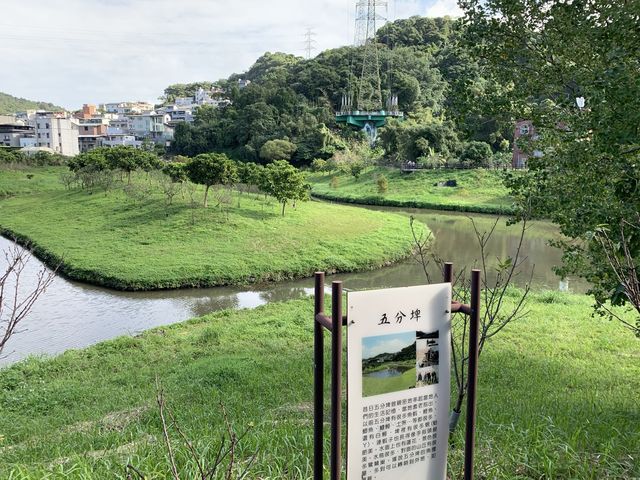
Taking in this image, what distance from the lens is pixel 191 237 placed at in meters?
20.0

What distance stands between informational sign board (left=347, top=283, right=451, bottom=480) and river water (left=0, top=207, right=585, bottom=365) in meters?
8.25

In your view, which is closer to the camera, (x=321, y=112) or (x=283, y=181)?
(x=283, y=181)

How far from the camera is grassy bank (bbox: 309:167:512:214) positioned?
33.8 m

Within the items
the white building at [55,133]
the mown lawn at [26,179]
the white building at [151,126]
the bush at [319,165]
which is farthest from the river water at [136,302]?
the white building at [151,126]

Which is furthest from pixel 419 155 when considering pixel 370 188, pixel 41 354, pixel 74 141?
→ pixel 74 141

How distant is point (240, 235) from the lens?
20516mm

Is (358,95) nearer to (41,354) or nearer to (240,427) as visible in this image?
(41,354)

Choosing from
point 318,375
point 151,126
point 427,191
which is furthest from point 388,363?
point 151,126

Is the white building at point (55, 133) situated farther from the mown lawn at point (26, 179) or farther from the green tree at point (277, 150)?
the green tree at point (277, 150)

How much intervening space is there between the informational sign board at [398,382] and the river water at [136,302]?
27.1 feet

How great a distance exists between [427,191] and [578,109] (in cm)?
3327

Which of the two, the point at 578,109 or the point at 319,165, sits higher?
the point at 578,109

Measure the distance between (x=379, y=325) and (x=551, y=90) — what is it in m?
4.28

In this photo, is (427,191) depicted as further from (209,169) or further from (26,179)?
(26,179)
